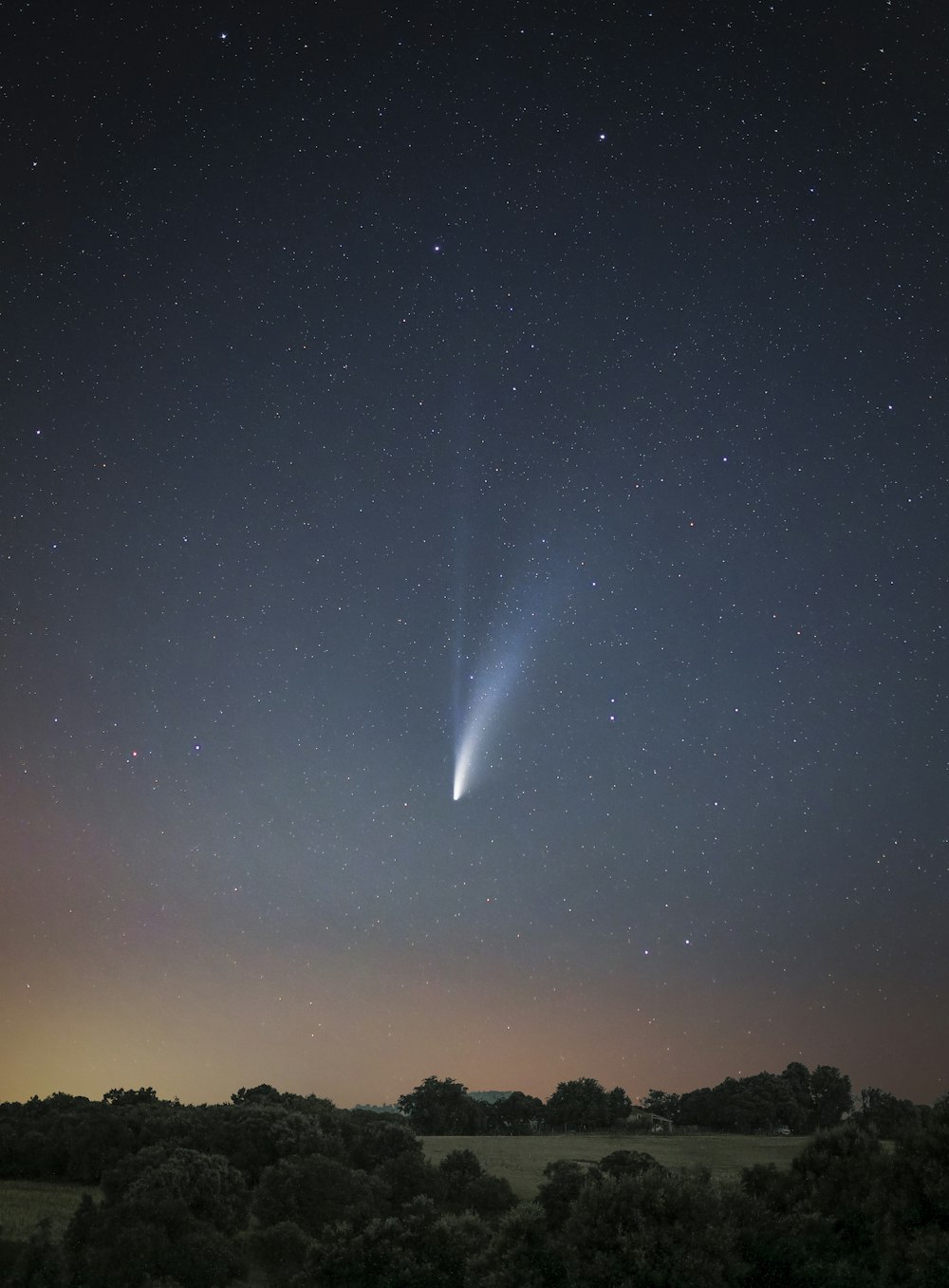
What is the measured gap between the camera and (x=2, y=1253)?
2327cm

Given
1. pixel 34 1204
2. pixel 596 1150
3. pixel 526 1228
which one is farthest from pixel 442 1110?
pixel 526 1228

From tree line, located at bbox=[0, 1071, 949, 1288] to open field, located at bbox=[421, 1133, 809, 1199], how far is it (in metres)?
10.4

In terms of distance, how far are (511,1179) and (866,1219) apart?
75.3 feet

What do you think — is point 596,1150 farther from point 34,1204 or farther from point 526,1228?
point 526,1228

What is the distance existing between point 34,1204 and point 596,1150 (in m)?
34.5

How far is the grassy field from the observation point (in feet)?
92.7

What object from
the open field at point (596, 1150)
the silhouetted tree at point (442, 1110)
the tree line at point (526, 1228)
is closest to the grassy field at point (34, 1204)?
the tree line at point (526, 1228)

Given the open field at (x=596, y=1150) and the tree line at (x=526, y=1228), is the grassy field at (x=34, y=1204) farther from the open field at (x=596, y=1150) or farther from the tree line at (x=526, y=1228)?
the open field at (x=596, y=1150)

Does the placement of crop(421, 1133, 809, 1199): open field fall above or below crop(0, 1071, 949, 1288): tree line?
above

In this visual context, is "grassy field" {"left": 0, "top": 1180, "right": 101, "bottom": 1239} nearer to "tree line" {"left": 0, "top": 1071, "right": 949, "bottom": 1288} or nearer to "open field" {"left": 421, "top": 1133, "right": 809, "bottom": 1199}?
"tree line" {"left": 0, "top": 1071, "right": 949, "bottom": 1288}

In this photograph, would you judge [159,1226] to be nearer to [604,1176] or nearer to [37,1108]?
[604,1176]

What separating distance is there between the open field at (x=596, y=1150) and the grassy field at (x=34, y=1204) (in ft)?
51.7

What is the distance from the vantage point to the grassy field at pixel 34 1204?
2827 cm

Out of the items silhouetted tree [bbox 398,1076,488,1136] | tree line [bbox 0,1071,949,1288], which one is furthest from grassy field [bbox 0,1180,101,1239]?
silhouetted tree [bbox 398,1076,488,1136]
